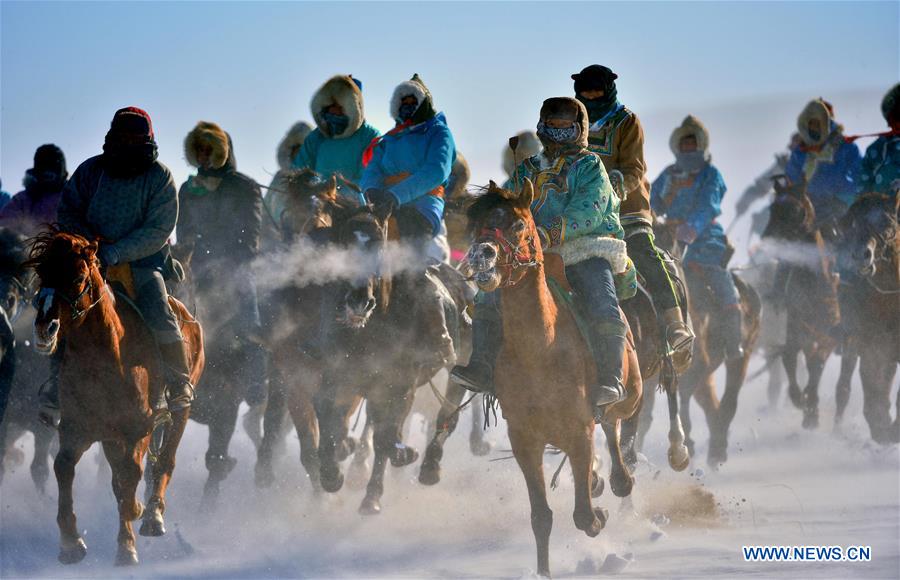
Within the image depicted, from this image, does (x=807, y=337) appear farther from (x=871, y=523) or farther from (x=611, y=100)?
(x=611, y=100)

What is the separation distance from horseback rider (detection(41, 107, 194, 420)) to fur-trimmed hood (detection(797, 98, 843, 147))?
404 inches

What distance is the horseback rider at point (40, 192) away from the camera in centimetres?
1450

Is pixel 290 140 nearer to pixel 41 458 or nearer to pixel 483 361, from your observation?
pixel 41 458

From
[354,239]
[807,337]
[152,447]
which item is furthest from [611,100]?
[807,337]

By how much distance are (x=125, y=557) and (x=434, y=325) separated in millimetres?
3237

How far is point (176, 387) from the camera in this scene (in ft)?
34.6

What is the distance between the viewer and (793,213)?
17.0 m

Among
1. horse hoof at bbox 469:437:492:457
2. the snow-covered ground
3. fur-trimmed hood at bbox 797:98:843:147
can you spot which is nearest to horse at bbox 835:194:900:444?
the snow-covered ground

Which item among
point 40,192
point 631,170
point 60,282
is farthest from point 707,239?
point 60,282

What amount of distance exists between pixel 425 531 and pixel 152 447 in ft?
7.56

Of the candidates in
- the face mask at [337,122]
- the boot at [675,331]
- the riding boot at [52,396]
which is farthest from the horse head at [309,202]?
the boot at [675,331]

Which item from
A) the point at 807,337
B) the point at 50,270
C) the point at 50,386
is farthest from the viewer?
the point at 807,337

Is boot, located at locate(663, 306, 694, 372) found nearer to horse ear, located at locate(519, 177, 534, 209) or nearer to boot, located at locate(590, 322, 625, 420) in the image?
boot, located at locate(590, 322, 625, 420)

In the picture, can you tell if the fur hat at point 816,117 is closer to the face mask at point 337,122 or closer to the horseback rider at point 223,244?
the face mask at point 337,122
